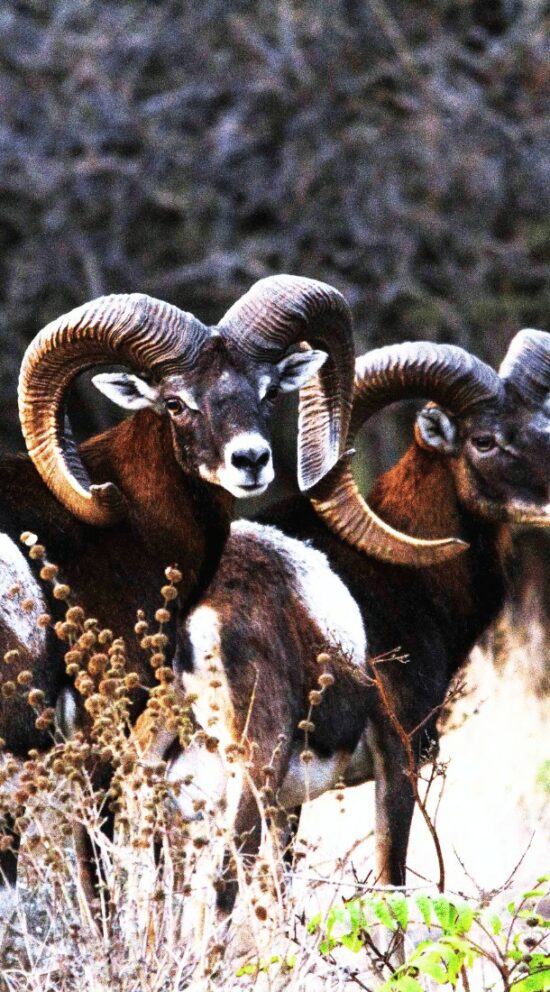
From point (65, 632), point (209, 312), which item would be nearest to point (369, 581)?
point (65, 632)

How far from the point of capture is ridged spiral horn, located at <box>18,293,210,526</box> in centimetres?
903

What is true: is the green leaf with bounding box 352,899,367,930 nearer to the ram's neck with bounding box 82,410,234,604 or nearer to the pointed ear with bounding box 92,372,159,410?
the ram's neck with bounding box 82,410,234,604

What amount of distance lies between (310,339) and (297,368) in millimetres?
238

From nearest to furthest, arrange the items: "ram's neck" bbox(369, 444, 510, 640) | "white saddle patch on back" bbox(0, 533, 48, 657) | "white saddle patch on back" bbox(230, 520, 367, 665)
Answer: "white saddle patch on back" bbox(0, 533, 48, 657) → "white saddle patch on back" bbox(230, 520, 367, 665) → "ram's neck" bbox(369, 444, 510, 640)

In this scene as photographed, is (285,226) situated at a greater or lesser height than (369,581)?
lesser

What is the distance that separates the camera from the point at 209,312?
22.8m

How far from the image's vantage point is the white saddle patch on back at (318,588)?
31.7 feet

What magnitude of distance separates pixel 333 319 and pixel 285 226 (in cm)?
1354

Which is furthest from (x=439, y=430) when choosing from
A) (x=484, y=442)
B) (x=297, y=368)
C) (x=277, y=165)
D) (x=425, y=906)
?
(x=277, y=165)

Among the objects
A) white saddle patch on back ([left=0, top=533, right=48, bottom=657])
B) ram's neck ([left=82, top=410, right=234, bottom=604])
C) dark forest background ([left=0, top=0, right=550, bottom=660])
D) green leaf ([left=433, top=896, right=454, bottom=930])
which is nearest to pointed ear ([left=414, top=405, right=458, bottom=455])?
ram's neck ([left=82, top=410, right=234, bottom=604])

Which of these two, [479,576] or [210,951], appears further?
[479,576]

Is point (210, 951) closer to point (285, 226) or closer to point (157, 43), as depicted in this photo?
point (285, 226)

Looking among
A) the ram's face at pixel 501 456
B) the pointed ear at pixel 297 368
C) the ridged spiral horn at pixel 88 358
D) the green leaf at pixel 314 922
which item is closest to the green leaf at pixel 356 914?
the green leaf at pixel 314 922

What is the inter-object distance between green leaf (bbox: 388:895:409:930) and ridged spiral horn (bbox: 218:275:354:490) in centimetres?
341
